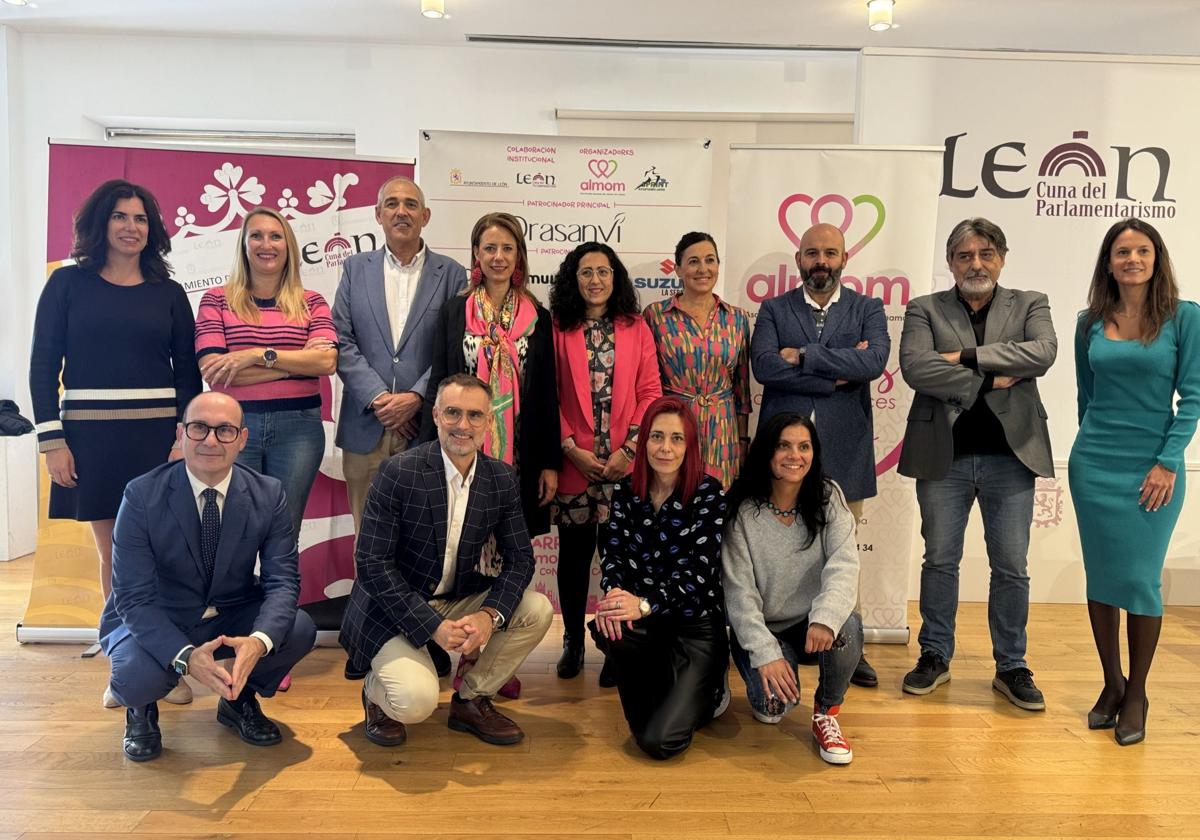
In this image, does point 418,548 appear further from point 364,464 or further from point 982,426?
point 982,426

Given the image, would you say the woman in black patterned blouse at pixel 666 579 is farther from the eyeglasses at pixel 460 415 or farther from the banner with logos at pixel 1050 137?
the banner with logos at pixel 1050 137

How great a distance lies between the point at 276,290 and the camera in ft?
9.89

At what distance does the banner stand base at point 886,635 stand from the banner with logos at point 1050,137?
1.82 meters

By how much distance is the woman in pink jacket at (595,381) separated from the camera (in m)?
3.02

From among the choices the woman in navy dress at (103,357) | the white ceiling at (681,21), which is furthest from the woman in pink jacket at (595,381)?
the white ceiling at (681,21)

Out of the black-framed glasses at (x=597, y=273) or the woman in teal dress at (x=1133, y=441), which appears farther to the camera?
the black-framed glasses at (x=597, y=273)

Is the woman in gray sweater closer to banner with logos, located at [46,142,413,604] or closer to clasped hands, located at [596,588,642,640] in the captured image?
clasped hands, located at [596,588,642,640]

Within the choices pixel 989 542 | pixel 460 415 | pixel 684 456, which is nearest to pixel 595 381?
pixel 684 456

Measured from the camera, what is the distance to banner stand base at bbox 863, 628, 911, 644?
3.62 metres

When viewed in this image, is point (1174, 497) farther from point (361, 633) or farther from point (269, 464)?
point (269, 464)

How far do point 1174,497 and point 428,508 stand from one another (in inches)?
91.3

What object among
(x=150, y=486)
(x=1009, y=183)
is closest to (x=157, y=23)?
(x=150, y=486)

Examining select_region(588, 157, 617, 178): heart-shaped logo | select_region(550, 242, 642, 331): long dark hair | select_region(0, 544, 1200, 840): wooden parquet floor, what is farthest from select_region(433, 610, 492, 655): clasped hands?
select_region(588, 157, 617, 178): heart-shaped logo

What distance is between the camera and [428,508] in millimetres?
2486
